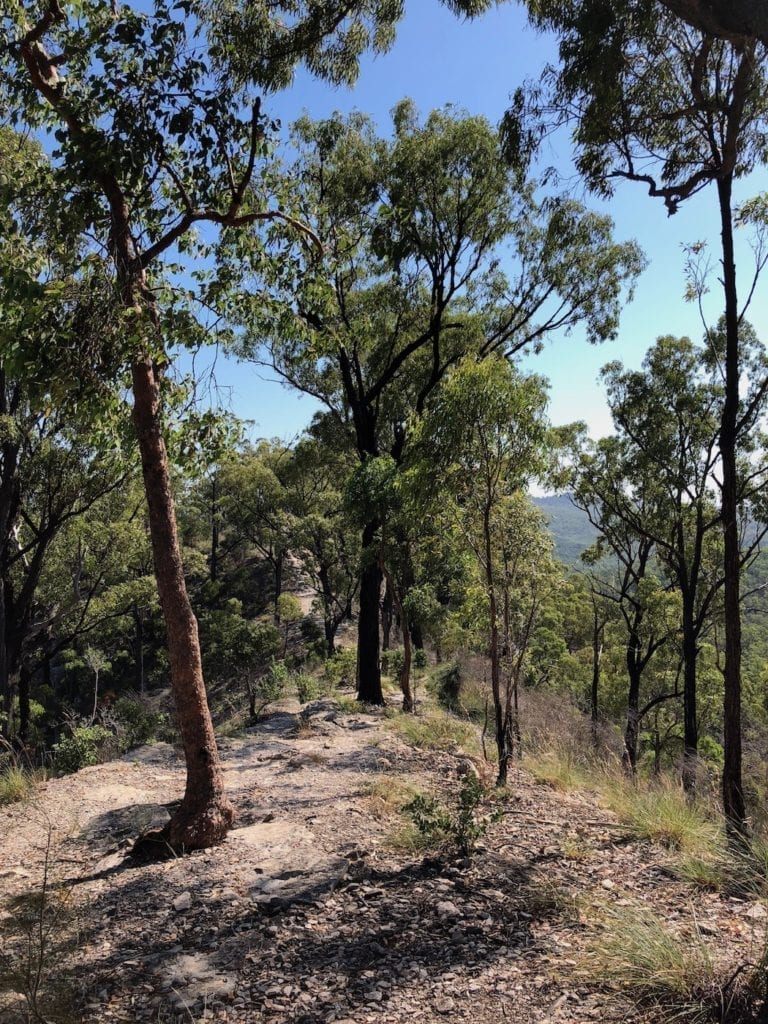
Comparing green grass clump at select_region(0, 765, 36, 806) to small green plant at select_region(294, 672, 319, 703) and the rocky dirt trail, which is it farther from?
small green plant at select_region(294, 672, 319, 703)

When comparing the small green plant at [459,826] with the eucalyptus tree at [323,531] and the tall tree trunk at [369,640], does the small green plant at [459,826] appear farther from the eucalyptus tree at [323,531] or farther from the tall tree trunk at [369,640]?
the eucalyptus tree at [323,531]

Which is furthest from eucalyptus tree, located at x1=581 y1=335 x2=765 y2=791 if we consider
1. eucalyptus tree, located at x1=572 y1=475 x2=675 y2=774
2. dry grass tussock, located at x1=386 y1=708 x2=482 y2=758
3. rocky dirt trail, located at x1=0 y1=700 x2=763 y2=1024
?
rocky dirt trail, located at x1=0 y1=700 x2=763 y2=1024

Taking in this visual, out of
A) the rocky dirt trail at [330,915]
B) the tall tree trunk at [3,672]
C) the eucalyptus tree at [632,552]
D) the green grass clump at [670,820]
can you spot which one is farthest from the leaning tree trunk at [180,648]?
the eucalyptus tree at [632,552]

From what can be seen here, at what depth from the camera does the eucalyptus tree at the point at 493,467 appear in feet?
22.5

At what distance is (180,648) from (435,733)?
5.73 m

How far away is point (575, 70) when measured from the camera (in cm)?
426

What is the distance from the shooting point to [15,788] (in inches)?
277

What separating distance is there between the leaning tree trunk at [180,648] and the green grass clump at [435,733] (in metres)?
4.39

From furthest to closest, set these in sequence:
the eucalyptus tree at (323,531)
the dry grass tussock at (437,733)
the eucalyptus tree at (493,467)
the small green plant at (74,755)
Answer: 1. the eucalyptus tree at (323,531)
2. the dry grass tussock at (437,733)
3. the small green plant at (74,755)
4. the eucalyptus tree at (493,467)

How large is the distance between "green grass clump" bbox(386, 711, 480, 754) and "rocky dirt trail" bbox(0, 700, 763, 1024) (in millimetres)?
2710

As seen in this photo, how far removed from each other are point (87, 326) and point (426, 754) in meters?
6.91

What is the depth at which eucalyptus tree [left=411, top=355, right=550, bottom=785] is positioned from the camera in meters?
6.86

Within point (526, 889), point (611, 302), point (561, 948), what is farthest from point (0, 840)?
point (611, 302)

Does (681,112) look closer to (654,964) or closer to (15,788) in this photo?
(654,964)
